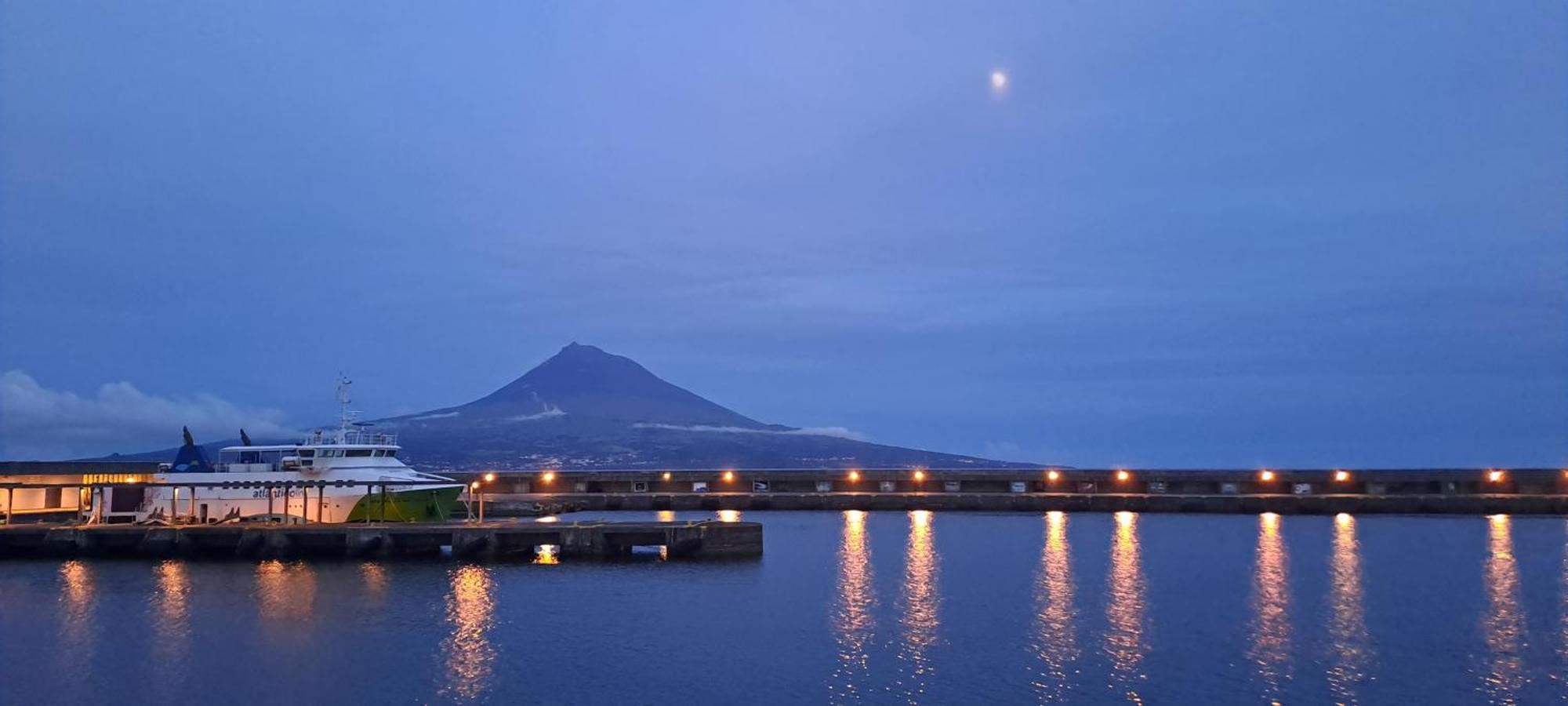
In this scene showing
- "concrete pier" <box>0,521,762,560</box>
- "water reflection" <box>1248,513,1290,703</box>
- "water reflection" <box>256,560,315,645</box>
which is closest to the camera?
"water reflection" <box>1248,513,1290,703</box>

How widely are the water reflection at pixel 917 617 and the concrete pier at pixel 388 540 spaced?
20.3 ft

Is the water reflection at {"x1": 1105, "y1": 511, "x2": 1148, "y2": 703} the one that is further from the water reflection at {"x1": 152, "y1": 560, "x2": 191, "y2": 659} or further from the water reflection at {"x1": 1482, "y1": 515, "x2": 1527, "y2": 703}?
the water reflection at {"x1": 152, "y1": 560, "x2": 191, "y2": 659}

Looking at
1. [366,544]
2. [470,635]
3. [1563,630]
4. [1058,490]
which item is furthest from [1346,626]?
[1058,490]

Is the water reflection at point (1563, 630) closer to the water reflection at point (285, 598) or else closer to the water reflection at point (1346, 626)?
the water reflection at point (1346, 626)

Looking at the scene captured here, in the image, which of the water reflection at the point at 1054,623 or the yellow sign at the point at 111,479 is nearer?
the water reflection at the point at 1054,623

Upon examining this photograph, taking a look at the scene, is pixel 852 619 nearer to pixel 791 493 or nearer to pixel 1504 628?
pixel 1504 628

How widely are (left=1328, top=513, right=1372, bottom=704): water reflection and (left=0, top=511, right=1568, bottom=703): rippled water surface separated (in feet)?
0.32

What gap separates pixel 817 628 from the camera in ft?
87.0

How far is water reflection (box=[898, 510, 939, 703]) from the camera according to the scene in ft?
69.5

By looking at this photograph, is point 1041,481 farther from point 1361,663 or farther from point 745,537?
point 1361,663

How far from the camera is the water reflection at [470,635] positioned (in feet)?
69.4

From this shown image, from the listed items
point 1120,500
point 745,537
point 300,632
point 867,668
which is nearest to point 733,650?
point 867,668

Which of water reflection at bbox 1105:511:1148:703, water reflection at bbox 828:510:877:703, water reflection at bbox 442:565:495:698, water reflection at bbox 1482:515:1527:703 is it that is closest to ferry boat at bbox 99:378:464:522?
water reflection at bbox 442:565:495:698

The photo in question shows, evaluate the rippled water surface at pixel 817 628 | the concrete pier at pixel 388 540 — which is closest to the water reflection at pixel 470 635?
the rippled water surface at pixel 817 628
